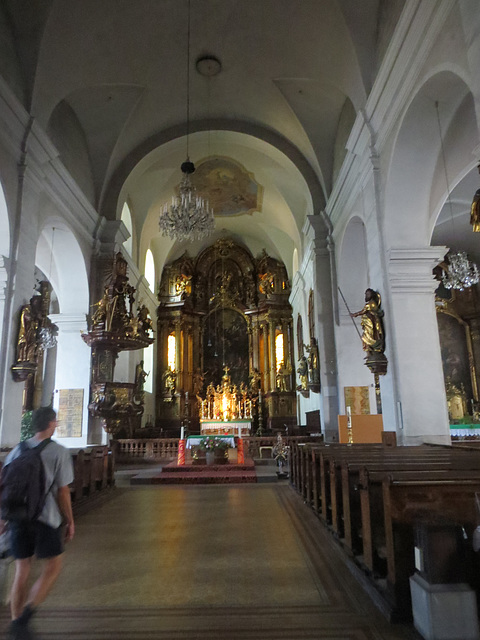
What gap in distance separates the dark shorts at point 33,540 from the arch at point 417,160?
6.82 meters

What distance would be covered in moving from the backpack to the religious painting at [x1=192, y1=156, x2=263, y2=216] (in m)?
13.8

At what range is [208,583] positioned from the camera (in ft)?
10.6

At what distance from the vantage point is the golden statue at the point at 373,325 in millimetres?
7773

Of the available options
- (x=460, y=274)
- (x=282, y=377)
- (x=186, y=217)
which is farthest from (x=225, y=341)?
(x=460, y=274)

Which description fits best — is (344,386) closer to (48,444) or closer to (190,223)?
(190,223)

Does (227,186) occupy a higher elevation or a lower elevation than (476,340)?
higher

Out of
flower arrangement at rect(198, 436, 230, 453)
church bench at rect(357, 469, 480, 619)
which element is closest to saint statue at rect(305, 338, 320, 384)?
flower arrangement at rect(198, 436, 230, 453)

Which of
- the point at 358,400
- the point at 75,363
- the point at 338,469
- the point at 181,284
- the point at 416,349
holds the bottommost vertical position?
the point at 338,469

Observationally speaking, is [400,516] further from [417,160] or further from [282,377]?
[282,377]

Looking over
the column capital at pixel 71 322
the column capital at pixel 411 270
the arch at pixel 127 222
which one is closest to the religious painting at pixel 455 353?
the column capital at pixel 411 270

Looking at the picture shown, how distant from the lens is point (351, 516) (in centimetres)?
400

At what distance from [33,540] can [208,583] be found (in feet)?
4.36

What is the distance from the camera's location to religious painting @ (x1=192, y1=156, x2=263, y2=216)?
50.6 feet

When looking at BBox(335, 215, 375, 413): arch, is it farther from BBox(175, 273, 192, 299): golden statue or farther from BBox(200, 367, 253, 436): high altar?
BBox(175, 273, 192, 299): golden statue
